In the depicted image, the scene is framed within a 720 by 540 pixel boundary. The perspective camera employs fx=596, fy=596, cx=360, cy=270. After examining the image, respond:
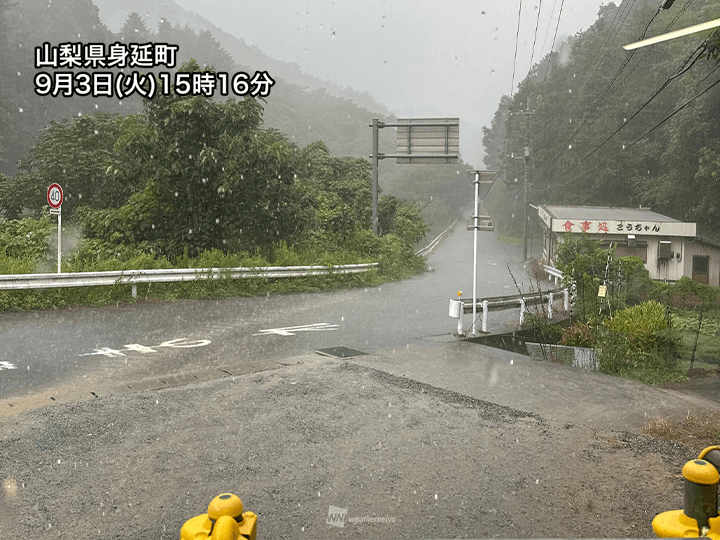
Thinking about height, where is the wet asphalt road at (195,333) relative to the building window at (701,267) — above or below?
below

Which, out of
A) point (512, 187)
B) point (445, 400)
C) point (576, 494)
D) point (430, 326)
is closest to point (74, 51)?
point (430, 326)

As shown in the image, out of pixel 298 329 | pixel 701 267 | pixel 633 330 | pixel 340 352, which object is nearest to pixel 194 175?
pixel 298 329

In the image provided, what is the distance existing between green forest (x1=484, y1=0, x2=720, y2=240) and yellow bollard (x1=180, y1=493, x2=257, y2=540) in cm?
3549

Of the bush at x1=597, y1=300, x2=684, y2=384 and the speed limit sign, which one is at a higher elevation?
the speed limit sign

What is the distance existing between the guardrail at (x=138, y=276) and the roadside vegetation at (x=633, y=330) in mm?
8983

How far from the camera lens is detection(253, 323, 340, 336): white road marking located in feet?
39.8

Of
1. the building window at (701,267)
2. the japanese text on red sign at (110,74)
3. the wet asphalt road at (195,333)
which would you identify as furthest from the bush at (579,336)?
the building window at (701,267)

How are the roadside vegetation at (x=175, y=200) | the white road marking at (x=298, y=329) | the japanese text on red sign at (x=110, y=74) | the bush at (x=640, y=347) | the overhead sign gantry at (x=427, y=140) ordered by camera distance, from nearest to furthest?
1. the bush at (x=640, y=347)
2. the white road marking at (x=298, y=329)
3. the japanese text on red sign at (x=110, y=74)
4. the roadside vegetation at (x=175, y=200)
5. the overhead sign gantry at (x=427, y=140)

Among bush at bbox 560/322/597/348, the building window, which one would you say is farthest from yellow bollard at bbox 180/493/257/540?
the building window

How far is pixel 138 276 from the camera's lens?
15.6 m

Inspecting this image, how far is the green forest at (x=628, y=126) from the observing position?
40312mm

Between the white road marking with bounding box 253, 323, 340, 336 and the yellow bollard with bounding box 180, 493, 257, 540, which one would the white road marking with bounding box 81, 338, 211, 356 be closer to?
the white road marking with bounding box 253, 323, 340, 336

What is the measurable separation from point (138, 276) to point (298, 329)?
5460 millimetres

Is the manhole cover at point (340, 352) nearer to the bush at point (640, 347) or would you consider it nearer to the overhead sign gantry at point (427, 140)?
the bush at point (640, 347)
